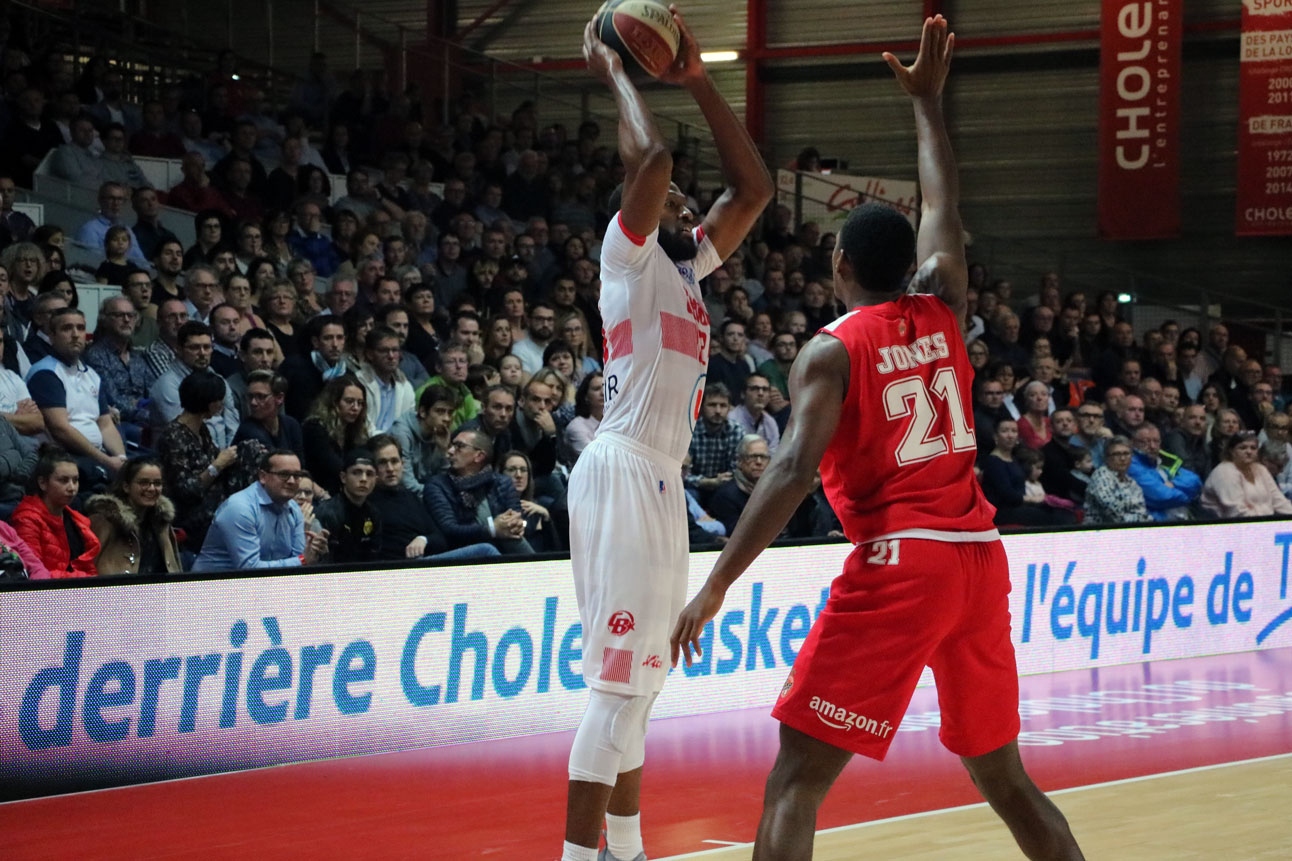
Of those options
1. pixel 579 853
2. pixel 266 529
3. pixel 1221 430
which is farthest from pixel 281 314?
pixel 1221 430

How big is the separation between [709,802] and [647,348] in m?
2.45

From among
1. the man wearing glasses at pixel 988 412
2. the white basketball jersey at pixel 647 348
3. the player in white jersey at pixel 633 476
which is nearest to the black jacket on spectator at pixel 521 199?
the man wearing glasses at pixel 988 412

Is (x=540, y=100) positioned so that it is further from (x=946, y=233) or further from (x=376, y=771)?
(x=946, y=233)

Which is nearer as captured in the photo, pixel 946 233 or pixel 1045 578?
pixel 946 233

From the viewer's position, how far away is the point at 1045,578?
392 inches

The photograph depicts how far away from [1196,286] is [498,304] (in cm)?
1105

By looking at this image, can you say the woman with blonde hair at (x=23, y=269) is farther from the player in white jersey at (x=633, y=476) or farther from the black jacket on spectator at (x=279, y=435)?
the player in white jersey at (x=633, y=476)

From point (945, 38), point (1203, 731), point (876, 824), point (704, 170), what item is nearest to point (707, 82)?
point (945, 38)

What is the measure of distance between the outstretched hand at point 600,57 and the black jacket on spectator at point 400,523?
385cm

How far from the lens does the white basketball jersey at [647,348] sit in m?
4.67

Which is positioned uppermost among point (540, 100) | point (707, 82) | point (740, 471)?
point (540, 100)

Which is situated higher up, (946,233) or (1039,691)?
(946,233)

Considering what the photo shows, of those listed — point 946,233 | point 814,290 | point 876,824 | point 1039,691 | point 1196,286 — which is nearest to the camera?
point 946,233

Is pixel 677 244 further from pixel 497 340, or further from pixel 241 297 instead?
pixel 497 340
